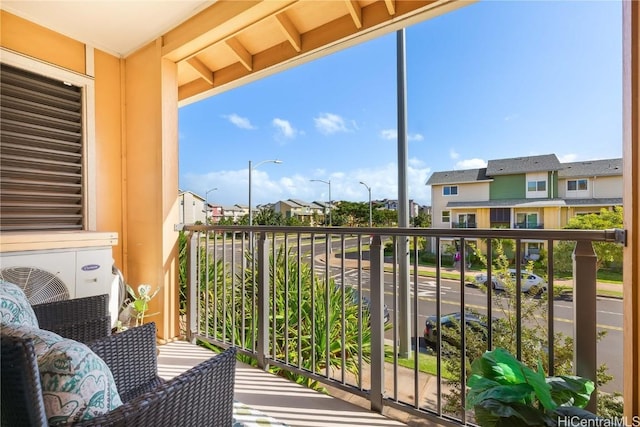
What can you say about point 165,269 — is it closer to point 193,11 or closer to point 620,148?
point 193,11

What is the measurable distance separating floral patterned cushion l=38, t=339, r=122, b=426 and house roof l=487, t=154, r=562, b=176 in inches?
134

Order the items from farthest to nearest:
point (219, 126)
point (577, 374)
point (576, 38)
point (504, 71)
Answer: point (219, 126) < point (504, 71) < point (576, 38) < point (577, 374)

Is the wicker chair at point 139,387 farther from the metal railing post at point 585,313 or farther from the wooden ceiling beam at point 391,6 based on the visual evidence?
the wooden ceiling beam at point 391,6

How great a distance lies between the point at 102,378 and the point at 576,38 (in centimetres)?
462

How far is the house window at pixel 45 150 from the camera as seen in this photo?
2465mm

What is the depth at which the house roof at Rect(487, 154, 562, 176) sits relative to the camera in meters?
2.98

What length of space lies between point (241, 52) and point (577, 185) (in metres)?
2.85

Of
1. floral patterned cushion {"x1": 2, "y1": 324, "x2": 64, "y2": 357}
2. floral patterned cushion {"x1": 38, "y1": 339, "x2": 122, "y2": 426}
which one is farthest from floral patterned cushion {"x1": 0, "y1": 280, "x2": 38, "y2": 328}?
floral patterned cushion {"x1": 38, "y1": 339, "x2": 122, "y2": 426}

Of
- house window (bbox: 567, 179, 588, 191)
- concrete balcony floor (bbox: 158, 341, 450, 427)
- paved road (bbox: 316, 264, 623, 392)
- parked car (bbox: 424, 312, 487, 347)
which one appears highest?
house window (bbox: 567, 179, 588, 191)

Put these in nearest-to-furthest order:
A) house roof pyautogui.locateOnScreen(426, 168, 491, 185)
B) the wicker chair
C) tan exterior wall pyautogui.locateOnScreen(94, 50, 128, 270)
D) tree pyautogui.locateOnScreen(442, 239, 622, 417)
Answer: the wicker chair < tree pyautogui.locateOnScreen(442, 239, 622, 417) < tan exterior wall pyautogui.locateOnScreen(94, 50, 128, 270) < house roof pyautogui.locateOnScreen(426, 168, 491, 185)

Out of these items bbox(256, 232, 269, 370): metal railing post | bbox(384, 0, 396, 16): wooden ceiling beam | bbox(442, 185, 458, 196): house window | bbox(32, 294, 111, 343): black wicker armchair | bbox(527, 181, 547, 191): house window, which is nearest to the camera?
bbox(32, 294, 111, 343): black wicker armchair

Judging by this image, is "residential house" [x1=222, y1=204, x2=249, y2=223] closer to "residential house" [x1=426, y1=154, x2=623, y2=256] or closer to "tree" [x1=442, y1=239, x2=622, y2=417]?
"residential house" [x1=426, y1=154, x2=623, y2=256]

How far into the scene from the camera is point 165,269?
2.75 m

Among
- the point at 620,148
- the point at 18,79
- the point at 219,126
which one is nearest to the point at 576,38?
the point at 620,148
